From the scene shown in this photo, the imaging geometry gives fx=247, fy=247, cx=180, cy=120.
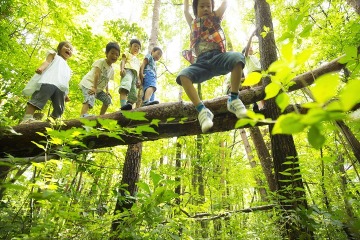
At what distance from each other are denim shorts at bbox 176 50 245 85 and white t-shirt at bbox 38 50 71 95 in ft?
7.38

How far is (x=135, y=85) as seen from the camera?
5219 mm

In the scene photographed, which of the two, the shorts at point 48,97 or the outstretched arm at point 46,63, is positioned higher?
the outstretched arm at point 46,63

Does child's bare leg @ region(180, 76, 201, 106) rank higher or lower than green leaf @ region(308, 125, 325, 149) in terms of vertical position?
higher

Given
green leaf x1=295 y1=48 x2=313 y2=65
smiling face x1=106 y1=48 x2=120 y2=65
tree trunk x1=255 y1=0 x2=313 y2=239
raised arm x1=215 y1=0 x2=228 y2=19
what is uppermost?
smiling face x1=106 y1=48 x2=120 y2=65

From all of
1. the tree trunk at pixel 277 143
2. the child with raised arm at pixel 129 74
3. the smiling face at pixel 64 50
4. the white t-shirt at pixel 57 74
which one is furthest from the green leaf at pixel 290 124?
the smiling face at pixel 64 50

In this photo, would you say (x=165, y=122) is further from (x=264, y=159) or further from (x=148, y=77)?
(x=264, y=159)

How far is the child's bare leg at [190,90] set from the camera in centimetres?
332

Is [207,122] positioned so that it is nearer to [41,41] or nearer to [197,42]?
[197,42]

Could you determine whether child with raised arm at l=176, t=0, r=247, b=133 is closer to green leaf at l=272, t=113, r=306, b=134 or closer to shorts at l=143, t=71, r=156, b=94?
shorts at l=143, t=71, r=156, b=94

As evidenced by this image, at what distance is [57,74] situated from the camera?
437 cm

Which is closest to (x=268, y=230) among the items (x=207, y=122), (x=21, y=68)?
(x=207, y=122)

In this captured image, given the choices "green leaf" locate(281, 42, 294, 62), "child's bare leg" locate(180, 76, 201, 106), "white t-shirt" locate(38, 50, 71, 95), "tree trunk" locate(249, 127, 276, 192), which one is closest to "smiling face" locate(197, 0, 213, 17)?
"child's bare leg" locate(180, 76, 201, 106)

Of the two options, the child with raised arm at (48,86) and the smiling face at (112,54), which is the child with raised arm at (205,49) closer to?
the smiling face at (112,54)

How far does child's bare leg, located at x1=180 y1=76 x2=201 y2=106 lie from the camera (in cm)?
332
